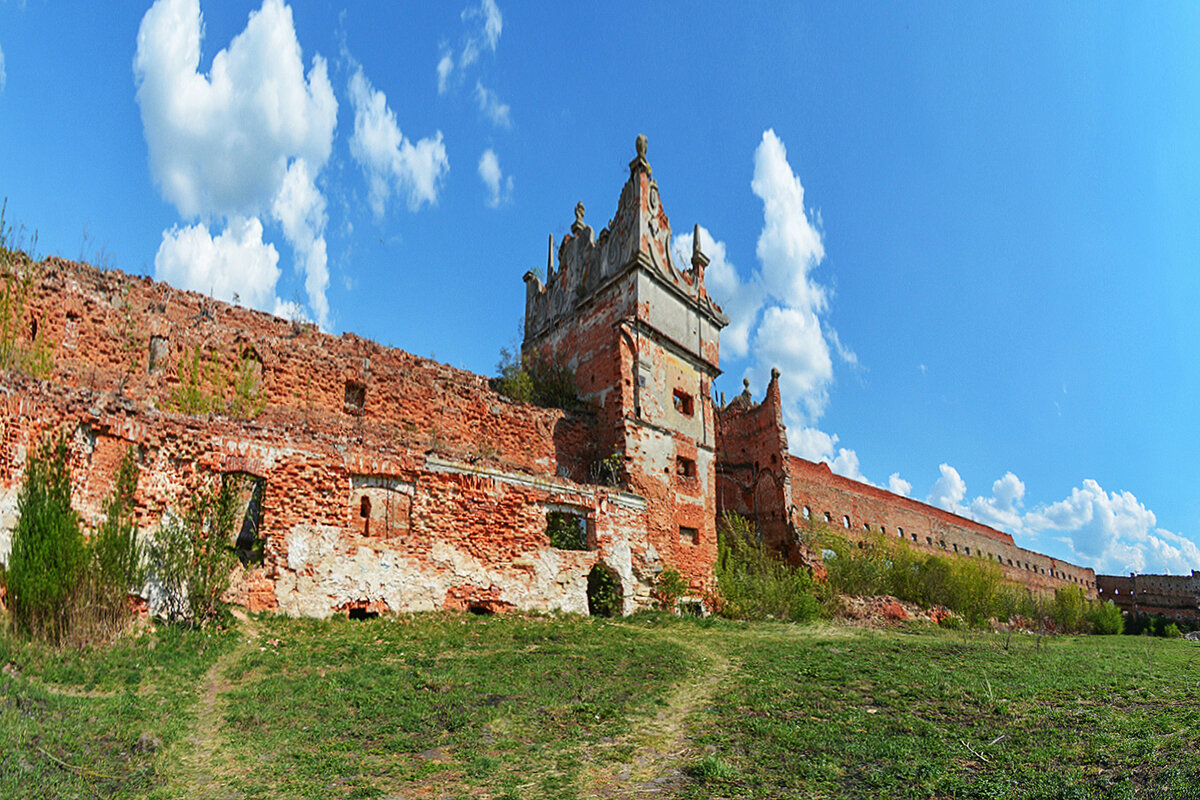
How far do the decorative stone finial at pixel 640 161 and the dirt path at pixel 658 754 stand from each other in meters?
14.3

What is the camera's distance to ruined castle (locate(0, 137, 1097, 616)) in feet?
31.7

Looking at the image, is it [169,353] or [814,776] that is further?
[169,353]

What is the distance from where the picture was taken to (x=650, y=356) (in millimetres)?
17812

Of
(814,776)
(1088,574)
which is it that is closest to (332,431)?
(814,776)

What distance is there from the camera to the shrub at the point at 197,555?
8.74 metres

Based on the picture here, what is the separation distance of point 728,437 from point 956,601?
30.4 ft

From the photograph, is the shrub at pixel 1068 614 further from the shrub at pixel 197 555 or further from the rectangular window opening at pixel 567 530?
the shrub at pixel 197 555

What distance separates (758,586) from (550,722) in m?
11.6

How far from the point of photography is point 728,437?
2381 cm

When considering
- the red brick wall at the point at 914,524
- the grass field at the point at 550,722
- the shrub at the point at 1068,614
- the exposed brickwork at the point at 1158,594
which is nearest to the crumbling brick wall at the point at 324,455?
the grass field at the point at 550,722

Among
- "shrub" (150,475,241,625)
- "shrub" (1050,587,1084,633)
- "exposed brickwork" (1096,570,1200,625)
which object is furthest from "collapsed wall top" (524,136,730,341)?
"exposed brickwork" (1096,570,1200,625)

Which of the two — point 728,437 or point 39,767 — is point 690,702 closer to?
point 39,767

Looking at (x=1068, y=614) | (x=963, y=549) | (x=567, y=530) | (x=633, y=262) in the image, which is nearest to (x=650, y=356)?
(x=633, y=262)

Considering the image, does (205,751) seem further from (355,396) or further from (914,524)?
(914,524)
